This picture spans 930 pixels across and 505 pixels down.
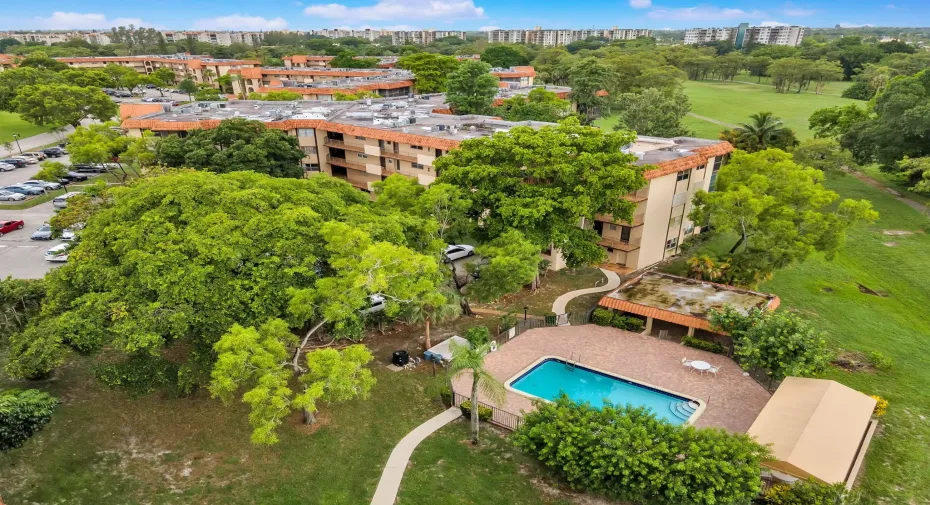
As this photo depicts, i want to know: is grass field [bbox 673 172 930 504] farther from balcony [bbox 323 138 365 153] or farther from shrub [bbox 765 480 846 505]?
balcony [bbox 323 138 365 153]

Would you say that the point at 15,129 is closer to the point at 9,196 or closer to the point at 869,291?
the point at 9,196

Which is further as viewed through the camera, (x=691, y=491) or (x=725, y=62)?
(x=725, y=62)

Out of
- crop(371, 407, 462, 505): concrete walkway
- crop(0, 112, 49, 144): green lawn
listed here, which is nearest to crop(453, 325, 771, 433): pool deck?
crop(371, 407, 462, 505): concrete walkway

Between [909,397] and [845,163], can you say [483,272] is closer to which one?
[909,397]

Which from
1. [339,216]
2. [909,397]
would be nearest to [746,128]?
[909,397]

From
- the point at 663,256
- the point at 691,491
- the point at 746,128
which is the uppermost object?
the point at 746,128

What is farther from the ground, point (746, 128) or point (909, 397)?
point (746, 128)

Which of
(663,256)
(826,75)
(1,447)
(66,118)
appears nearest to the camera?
(1,447)
